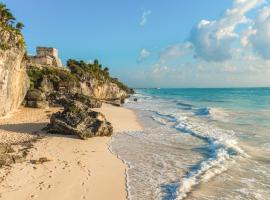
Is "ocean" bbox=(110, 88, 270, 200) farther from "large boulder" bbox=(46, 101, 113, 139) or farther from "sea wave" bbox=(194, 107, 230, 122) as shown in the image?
"sea wave" bbox=(194, 107, 230, 122)

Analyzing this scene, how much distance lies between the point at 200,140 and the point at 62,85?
33.7m

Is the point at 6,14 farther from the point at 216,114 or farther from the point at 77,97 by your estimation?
the point at 216,114

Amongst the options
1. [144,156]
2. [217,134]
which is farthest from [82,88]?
[144,156]

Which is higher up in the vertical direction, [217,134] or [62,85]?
[62,85]

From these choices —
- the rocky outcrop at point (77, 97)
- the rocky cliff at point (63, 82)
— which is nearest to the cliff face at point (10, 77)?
the rocky outcrop at point (77, 97)

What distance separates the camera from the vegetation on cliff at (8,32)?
2296 centimetres

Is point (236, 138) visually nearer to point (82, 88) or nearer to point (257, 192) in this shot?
point (257, 192)

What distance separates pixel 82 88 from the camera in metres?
56.4

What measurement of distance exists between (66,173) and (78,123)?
757cm

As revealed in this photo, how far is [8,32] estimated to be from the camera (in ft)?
78.4

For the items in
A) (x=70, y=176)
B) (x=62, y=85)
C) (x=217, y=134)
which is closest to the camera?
(x=70, y=176)

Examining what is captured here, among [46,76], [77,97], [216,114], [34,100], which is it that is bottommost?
[216,114]

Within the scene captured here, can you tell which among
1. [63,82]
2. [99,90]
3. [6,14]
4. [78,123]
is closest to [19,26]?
[6,14]

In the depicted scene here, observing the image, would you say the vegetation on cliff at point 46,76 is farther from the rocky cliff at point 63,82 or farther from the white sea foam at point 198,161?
the white sea foam at point 198,161
